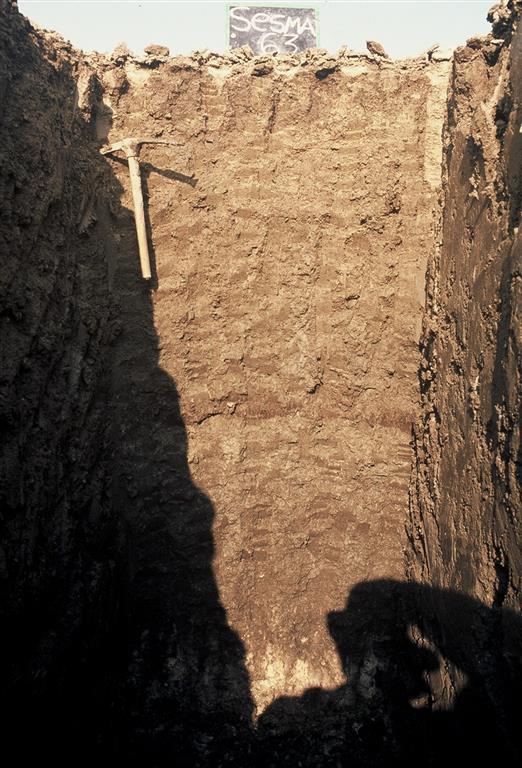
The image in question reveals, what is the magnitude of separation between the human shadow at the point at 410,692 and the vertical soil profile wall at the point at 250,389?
0.03m

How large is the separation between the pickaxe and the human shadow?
3.41 m

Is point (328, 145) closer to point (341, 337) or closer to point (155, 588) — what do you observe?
point (341, 337)

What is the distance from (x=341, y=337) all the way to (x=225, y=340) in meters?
1.02

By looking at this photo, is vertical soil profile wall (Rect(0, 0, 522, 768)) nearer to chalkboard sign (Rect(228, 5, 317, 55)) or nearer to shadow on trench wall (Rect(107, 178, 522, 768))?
shadow on trench wall (Rect(107, 178, 522, 768))

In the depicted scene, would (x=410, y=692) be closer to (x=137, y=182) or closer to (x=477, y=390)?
(x=477, y=390)

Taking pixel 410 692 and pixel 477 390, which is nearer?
pixel 477 390

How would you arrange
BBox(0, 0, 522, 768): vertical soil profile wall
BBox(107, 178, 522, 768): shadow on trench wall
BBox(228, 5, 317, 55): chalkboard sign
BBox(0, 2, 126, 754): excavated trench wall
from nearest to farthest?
Answer: 1. BBox(0, 2, 126, 754): excavated trench wall
2. BBox(0, 0, 522, 768): vertical soil profile wall
3. BBox(107, 178, 522, 768): shadow on trench wall
4. BBox(228, 5, 317, 55): chalkboard sign

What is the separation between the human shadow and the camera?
297 centimetres

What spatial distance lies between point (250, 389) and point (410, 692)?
280 centimetres

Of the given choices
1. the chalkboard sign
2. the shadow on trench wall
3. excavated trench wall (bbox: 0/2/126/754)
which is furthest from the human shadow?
the chalkboard sign

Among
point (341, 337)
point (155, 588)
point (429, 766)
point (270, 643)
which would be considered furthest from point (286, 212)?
point (429, 766)

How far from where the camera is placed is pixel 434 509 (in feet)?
14.1

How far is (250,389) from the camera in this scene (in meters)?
4.99

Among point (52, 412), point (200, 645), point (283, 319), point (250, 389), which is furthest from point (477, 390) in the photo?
point (200, 645)
